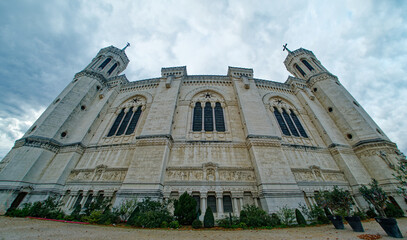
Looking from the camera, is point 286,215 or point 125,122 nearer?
point 286,215

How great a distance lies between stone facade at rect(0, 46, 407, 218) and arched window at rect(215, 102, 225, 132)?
0.10 meters

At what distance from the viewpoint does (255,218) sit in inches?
311

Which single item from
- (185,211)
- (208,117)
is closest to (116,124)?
(208,117)

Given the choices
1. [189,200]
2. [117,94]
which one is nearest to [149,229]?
[189,200]

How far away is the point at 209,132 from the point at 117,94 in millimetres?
13364

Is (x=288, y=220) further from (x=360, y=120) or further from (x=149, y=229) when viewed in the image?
(x=360, y=120)

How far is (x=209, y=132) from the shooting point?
13.9 meters

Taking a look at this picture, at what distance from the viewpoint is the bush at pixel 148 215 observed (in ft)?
24.5

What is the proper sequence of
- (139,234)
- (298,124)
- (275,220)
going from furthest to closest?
(298,124)
(275,220)
(139,234)

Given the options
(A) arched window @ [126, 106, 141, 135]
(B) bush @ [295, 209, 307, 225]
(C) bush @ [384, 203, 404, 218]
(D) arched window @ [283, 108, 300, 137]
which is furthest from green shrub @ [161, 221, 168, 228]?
(C) bush @ [384, 203, 404, 218]

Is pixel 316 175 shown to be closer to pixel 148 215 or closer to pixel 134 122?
pixel 148 215

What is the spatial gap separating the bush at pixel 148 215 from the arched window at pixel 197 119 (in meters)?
7.31

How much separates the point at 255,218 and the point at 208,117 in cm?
956

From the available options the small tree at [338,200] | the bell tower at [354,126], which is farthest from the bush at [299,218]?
the bell tower at [354,126]
